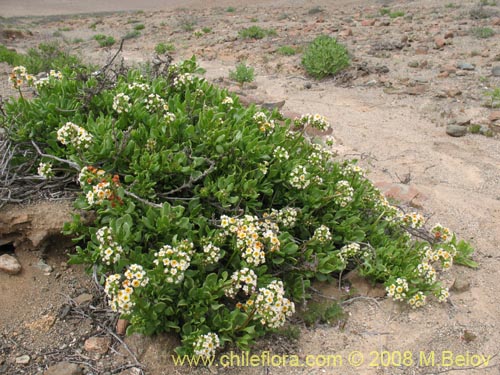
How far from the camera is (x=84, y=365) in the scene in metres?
3.10

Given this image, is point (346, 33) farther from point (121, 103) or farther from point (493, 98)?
point (121, 103)

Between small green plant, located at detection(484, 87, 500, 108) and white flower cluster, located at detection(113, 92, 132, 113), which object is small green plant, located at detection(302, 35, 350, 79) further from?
white flower cluster, located at detection(113, 92, 132, 113)

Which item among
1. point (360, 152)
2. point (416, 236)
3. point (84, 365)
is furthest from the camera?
point (360, 152)

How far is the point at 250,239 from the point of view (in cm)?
323

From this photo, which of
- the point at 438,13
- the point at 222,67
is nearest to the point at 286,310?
the point at 222,67

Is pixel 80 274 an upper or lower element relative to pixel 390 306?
upper

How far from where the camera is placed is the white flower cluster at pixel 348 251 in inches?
149

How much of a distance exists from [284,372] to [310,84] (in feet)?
25.1

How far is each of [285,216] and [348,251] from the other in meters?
0.59

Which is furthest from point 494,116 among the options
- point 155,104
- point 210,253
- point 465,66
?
point 210,253

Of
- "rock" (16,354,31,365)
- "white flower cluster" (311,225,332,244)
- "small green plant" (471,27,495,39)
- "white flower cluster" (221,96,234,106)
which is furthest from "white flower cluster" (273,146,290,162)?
"small green plant" (471,27,495,39)

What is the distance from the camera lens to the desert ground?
3285mm

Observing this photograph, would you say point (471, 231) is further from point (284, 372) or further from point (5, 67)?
point (5, 67)

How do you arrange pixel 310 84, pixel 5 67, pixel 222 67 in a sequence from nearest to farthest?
pixel 5 67
pixel 310 84
pixel 222 67
